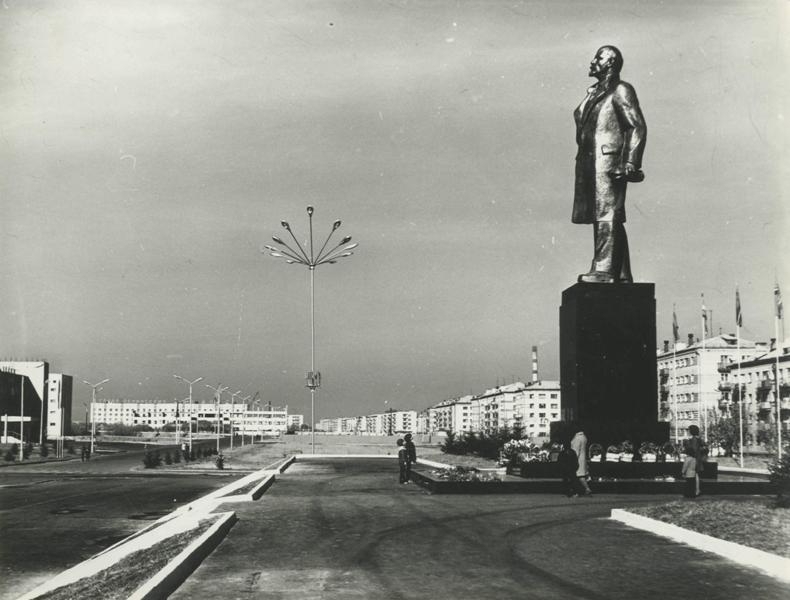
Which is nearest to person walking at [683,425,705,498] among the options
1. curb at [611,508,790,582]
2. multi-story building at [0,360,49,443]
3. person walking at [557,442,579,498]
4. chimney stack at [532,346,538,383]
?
person walking at [557,442,579,498]

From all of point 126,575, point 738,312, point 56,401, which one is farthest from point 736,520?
point 56,401

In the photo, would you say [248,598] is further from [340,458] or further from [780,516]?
[340,458]

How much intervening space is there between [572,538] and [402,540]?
1.99 metres

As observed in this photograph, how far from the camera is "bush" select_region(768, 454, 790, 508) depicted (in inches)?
459

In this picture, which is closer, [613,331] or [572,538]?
[572,538]

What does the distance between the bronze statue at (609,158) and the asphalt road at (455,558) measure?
17.2ft

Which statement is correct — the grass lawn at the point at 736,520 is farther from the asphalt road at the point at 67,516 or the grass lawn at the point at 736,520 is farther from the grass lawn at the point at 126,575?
the asphalt road at the point at 67,516

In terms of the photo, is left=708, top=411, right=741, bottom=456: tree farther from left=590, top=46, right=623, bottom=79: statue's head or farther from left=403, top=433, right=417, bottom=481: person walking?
left=590, top=46, right=623, bottom=79: statue's head

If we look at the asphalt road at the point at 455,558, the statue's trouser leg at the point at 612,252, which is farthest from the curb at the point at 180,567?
the statue's trouser leg at the point at 612,252

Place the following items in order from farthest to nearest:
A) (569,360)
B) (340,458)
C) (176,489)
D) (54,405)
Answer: (54,405) < (340,458) < (176,489) < (569,360)

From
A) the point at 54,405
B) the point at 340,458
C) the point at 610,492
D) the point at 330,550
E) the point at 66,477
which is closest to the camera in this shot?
the point at 330,550

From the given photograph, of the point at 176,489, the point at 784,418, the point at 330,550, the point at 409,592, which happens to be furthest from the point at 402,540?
the point at 784,418

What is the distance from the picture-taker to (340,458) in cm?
3484

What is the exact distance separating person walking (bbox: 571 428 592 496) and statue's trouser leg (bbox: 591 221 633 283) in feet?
11.9
